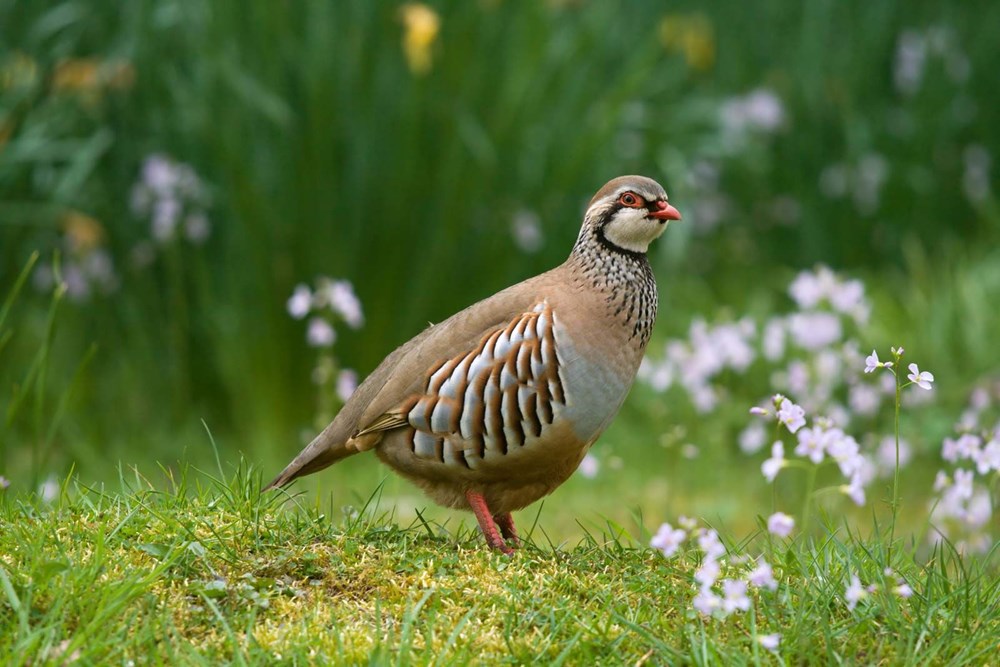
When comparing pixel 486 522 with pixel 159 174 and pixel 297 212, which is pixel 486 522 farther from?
pixel 159 174

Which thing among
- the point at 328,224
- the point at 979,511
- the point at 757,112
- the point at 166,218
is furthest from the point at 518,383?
the point at 757,112

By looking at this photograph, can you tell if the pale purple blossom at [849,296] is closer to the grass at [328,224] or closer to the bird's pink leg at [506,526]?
the grass at [328,224]

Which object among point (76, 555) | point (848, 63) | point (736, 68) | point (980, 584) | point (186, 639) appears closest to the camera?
point (186, 639)

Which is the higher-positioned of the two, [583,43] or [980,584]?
[583,43]

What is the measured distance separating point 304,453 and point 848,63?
21.4 ft

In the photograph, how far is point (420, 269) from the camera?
719cm

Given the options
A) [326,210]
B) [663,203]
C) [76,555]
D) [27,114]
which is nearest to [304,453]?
[76,555]

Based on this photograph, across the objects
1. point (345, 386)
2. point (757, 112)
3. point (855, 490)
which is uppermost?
point (757, 112)

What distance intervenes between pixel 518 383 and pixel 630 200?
2.48ft

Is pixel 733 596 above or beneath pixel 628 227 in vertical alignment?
beneath

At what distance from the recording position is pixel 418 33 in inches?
256

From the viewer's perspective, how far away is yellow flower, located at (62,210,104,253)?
6.60 m

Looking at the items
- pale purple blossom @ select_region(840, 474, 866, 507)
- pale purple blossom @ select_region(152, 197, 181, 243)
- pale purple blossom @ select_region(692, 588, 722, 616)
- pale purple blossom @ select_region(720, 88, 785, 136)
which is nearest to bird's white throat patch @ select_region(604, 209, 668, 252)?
pale purple blossom @ select_region(840, 474, 866, 507)

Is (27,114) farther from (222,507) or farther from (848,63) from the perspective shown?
(848,63)
